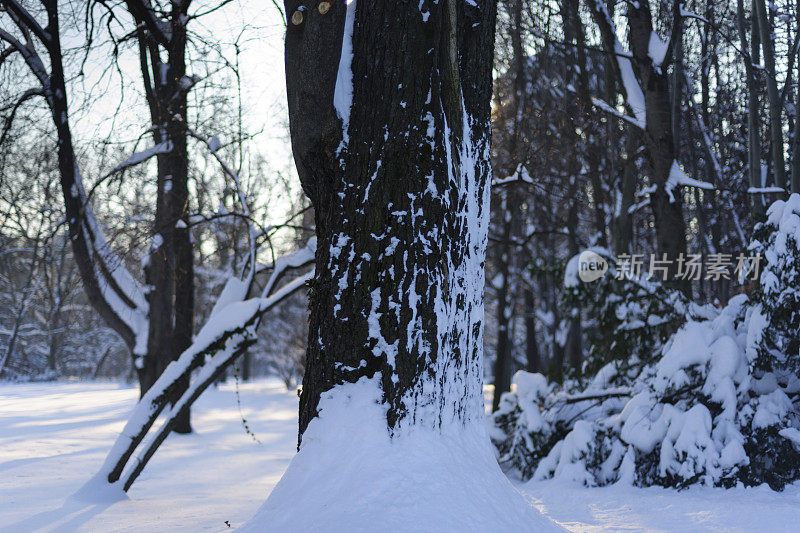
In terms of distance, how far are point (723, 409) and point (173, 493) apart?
4.28m

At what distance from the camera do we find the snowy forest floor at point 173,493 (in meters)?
3.40

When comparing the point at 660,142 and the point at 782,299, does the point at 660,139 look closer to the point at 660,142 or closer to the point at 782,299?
the point at 660,142

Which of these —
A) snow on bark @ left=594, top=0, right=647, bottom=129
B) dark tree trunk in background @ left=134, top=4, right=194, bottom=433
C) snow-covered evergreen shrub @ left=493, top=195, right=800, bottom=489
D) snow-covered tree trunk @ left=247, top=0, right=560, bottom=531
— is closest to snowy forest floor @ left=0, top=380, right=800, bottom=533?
snow-covered evergreen shrub @ left=493, top=195, right=800, bottom=489

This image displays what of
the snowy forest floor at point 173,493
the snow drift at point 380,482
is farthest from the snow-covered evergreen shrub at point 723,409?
the snow drift at point 380,482

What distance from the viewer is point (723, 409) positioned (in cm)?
440

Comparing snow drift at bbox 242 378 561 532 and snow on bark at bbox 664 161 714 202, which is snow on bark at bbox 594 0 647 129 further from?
snow drift at bbox 242 378 561 532

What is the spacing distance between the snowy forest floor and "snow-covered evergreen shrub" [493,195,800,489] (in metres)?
0.17

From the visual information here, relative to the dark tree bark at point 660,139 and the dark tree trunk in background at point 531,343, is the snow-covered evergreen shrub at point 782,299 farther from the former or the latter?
the dark tree trunk in background at point 531,343

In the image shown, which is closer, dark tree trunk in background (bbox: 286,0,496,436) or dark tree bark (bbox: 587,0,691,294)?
dark tree trunk in background (bbox: 286,0,496,436)

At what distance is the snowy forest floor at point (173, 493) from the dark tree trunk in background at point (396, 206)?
1514 mm

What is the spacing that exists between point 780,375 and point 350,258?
150 inches

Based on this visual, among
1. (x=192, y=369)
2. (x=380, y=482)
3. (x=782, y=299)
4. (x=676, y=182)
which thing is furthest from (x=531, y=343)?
(x=380, y=482)

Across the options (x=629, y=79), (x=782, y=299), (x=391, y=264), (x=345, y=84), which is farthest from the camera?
(x=629, y=79)

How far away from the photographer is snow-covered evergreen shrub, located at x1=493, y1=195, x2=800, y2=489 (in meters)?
4.16
